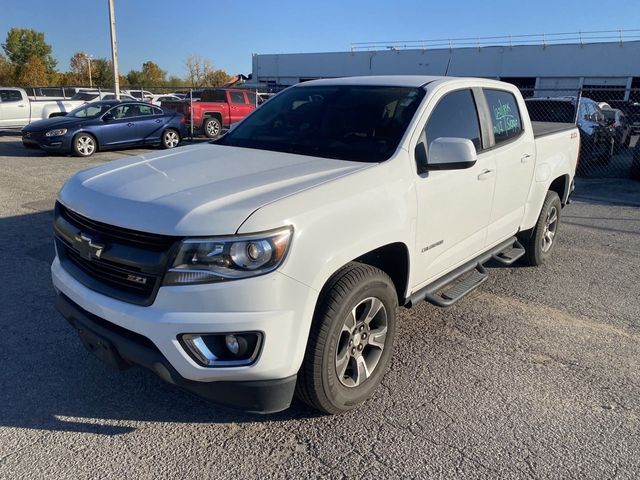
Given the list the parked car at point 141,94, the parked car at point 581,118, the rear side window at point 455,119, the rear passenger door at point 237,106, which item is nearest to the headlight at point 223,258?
the rear side window at point 455,119

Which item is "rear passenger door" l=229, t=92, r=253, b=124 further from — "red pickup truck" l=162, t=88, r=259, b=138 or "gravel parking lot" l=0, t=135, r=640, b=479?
"gravel parking lot" l=0, t=135, r=640, b=479

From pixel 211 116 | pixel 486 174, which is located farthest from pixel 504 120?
pixel 211 116

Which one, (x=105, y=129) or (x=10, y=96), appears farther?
(x=10, y=96)

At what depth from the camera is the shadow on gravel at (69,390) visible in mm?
2945

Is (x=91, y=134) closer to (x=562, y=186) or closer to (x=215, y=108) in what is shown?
(x=215, y=108)

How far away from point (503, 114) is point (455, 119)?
3.25 feet

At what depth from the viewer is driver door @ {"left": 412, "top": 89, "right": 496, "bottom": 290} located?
3344mm

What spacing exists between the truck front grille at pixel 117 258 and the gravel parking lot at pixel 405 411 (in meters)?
0.81

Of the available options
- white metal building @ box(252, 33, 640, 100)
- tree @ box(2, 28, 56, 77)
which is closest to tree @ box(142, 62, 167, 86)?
tree @ box(2, 28, 56, 77)

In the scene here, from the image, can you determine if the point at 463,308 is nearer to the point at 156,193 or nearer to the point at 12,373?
the point at 156,193

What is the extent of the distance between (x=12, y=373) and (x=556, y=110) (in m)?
11.9

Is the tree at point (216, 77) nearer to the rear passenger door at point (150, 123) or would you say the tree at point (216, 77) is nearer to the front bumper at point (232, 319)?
the rear passenger door at point (150, 123)

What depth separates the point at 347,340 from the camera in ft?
9.66

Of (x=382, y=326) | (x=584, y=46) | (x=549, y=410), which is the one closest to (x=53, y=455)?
(x=382, y=326)
